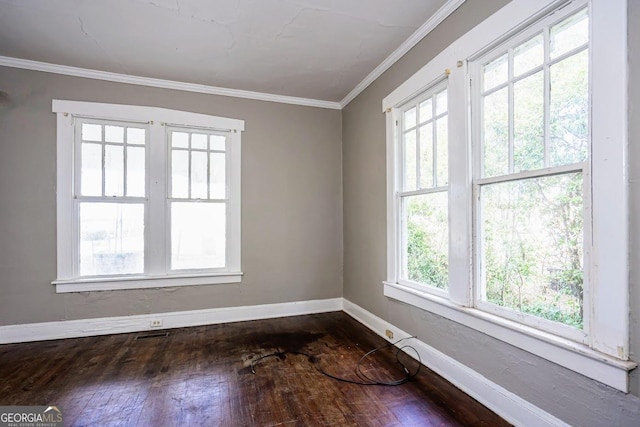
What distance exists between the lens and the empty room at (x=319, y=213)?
1.59 metres

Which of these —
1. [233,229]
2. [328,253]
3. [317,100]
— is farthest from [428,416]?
[317,100]

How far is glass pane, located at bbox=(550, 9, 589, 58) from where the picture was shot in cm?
157

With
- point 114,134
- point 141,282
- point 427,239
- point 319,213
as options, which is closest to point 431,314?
point 427,239

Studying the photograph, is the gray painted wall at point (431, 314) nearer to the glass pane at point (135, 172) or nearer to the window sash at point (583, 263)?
the window sash at point (583, 263)

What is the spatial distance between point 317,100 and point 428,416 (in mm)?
3590

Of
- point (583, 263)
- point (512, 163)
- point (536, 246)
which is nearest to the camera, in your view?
point (583, 263)

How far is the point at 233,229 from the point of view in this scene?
3830 millimetres

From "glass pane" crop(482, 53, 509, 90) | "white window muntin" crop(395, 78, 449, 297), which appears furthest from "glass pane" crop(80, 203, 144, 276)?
"glass pane" crop(482, 53, 509, 90)

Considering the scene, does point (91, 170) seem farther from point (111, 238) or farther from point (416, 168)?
point (416, 168)

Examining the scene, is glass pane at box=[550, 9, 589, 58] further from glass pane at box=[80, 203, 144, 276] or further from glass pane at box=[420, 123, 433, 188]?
glass pane at box=[80, 203, 144, 276]

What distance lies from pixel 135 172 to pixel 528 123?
368cm

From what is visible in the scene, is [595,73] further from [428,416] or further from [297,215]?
[297,215]

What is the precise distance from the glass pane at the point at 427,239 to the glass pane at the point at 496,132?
49 cm

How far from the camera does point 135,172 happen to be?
3512 mm
